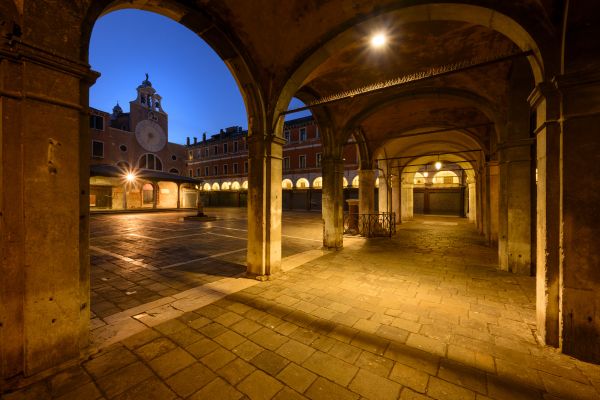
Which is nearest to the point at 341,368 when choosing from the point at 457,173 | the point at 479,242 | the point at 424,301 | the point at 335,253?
the point at 424,301

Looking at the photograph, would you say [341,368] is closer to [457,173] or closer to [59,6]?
[59,6]

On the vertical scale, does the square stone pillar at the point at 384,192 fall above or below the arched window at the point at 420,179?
below

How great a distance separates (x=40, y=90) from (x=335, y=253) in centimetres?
685

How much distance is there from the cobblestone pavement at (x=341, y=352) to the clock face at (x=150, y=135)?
32650 millimetres

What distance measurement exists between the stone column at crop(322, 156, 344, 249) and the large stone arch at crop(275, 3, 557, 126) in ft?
10.4

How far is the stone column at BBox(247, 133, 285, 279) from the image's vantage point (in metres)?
5.05

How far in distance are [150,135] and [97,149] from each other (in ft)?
20.5

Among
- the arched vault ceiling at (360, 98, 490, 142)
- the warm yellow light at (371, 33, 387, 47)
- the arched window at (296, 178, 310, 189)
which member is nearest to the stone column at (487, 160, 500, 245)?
the arched vault ceiling at (360, 98, 490, 142)

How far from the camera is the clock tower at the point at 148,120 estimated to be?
29516mm

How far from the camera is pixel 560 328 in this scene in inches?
107

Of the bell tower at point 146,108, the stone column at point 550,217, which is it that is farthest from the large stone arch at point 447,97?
the bell tower at point 146,108

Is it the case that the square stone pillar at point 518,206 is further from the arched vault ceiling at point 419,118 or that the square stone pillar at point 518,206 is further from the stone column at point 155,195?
the stone column at point 155,195

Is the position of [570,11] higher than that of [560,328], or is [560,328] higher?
[570,11]

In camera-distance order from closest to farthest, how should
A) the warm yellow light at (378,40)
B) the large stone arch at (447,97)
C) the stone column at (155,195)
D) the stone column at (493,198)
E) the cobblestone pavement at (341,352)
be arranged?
the cobblestone pavement at (341,352), the warm yellow light at (378,40), the large stone arch at (447,97), the stone column at (493,198), the stone column at (155,195)
